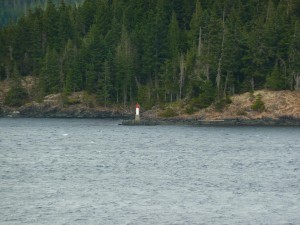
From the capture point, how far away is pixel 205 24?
174 metres

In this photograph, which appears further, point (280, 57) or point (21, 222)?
point (280, 57)

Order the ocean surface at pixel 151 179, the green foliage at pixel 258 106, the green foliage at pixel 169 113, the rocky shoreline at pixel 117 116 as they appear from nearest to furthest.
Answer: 1. the ocean surface at pixel 151 179
2. the green foliage at pixel 258 106
3. the rocky shoreline at pixel 117 116
4. the green foliage at pixel 169 113

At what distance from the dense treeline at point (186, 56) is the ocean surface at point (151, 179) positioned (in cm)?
2747

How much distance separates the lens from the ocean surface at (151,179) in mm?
55000

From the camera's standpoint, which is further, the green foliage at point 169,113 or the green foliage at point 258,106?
the green foliage at point 169,113

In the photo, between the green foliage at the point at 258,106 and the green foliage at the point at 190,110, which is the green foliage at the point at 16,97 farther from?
the green foliage at the point at 258,106

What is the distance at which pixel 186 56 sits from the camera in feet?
563

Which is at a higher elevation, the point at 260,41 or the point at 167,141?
the point at 260,41

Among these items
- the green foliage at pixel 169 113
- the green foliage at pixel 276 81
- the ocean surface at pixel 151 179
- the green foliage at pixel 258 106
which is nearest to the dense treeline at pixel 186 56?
the green foliage at pixel 276 81

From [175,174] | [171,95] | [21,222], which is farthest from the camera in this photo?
[171,95]

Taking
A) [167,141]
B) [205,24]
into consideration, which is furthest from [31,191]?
[205,24]

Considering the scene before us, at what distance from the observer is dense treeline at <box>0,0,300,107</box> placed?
15650 cm

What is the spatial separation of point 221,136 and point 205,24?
50.8 meters

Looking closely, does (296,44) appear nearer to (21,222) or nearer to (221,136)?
(221,136)
